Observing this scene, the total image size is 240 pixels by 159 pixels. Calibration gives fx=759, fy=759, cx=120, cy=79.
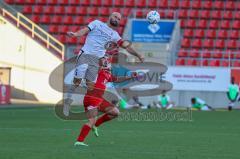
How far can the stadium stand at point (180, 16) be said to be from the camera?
4234 cm

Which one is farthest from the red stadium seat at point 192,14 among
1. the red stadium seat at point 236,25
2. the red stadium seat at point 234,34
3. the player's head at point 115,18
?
the player's head at point 115,18

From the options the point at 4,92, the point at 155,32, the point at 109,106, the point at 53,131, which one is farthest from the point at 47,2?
the point at 109,106

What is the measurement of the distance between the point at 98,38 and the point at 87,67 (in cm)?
69

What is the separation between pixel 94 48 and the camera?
14641mm

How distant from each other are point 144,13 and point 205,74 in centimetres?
690

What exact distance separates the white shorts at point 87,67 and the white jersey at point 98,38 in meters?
0.14

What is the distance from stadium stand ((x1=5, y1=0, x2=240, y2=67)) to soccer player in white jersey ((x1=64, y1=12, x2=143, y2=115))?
2595 centimetres

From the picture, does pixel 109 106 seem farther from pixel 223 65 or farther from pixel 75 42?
pixel 75 42

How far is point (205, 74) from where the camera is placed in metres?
38.4

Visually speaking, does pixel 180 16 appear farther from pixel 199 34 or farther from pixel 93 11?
pixel 93 11

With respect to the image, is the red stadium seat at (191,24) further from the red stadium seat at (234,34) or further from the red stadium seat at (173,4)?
the red stadium seat at (234,34)

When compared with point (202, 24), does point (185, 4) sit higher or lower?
higher

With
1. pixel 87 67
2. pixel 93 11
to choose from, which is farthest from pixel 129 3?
pixel 87 67

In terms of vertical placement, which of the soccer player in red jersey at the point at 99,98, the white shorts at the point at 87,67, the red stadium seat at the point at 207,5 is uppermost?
the red stadium seat at the point at 207,5
